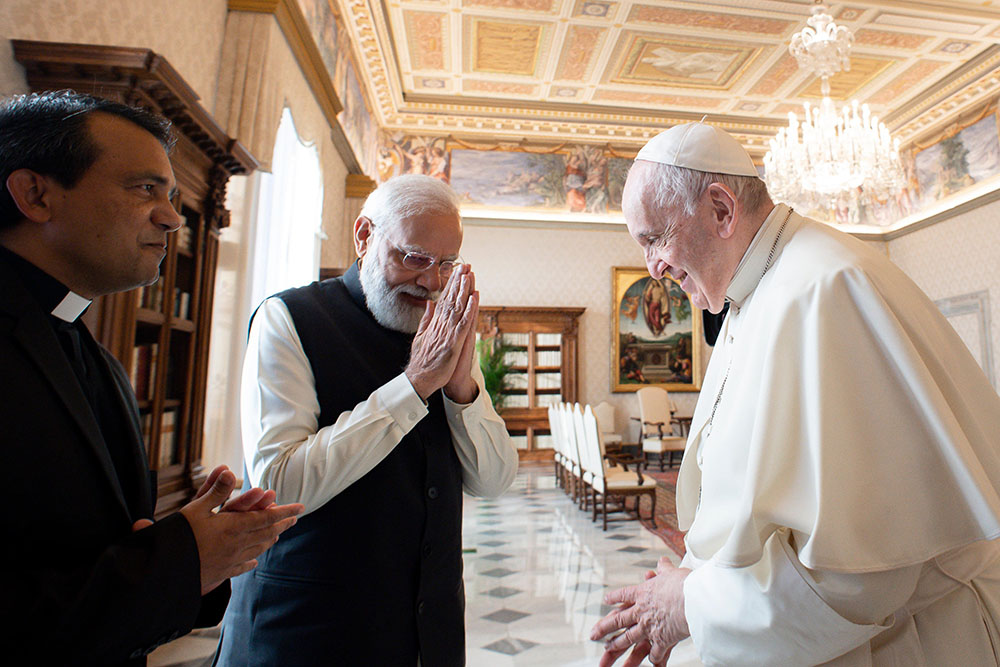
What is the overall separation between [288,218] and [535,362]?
246 inches

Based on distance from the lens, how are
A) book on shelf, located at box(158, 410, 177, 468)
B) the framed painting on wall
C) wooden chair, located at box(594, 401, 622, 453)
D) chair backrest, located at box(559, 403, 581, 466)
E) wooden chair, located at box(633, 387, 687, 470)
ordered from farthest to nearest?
the framed painting on wall < wooden chair, located at box(633, 387, 687, 470) < wooden chair, located at box(594, 401, 622, 453) < chair backrest, located at box(559, 403, 581, 466) < book on shelf, located at box(158, 410, 177, 468)

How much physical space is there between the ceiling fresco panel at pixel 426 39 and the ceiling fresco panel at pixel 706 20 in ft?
8.85

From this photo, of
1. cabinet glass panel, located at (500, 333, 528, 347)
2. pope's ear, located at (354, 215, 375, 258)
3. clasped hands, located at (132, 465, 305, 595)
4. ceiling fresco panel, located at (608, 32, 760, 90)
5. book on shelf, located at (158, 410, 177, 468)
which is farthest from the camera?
cabinet glass panel, located at (500, 333, 528, 347)

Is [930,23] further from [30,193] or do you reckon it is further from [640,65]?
[30,193]

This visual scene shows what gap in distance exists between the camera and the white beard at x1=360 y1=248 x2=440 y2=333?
5.13ft

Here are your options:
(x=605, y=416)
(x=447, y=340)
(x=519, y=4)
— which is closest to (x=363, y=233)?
(x=447, y=340)

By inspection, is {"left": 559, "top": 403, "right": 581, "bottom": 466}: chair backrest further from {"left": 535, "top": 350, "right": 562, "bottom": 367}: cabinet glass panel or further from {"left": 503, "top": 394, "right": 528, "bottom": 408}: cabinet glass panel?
{"left": 535, "top": 350, "right": 562, "bottom": 367}: cabinet glass panel

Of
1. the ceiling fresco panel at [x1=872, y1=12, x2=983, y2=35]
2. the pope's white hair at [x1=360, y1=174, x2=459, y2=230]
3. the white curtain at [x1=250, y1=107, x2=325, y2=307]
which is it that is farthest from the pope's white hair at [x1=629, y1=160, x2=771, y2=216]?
the ceiling fresco panel at [x1=872, y1=12, x2=983, y2=35]

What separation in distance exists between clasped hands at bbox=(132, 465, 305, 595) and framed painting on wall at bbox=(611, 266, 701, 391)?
10.8 m

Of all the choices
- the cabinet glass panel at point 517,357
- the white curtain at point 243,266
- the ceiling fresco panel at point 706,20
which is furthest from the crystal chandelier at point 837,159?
the white curtain at point 243,266

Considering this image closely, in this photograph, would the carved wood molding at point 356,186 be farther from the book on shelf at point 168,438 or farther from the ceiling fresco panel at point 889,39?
the ceiling fresco panel at point 889,39

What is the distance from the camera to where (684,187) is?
1439mm

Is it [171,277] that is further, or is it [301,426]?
[171,277]

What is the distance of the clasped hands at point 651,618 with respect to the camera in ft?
4.21
